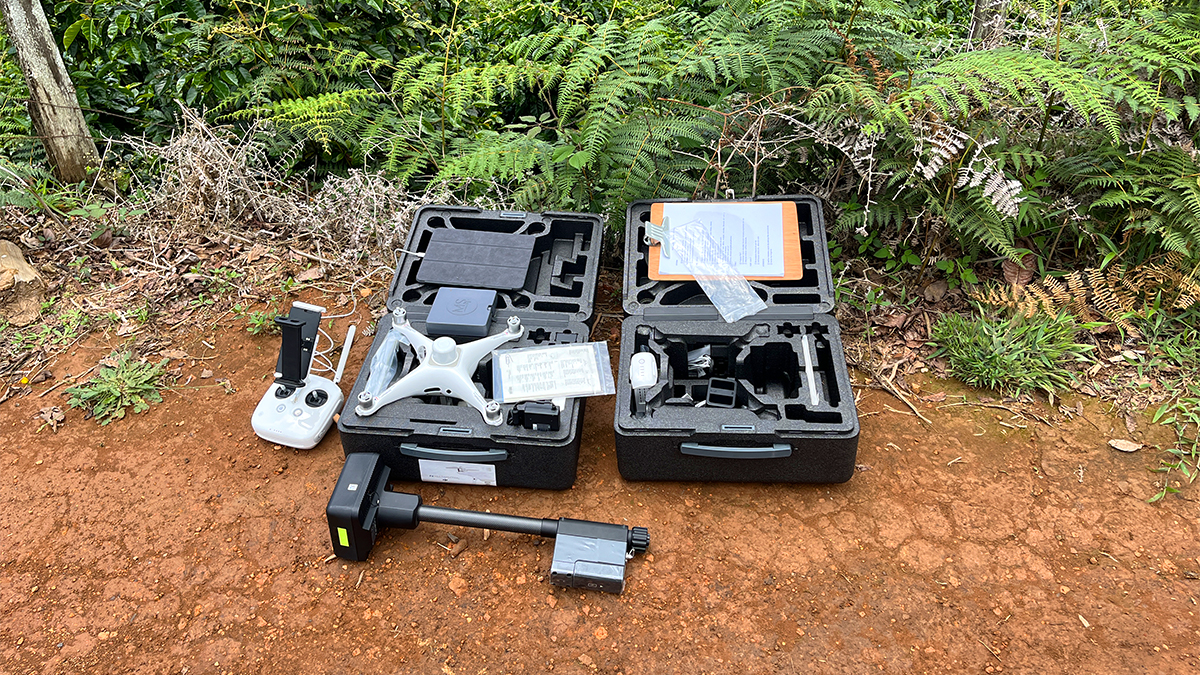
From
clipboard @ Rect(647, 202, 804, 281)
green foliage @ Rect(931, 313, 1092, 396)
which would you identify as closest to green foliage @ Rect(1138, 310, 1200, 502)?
green foliage @ Rect(931, 313, 1092, 396)

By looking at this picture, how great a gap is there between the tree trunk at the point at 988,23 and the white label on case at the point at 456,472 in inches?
113

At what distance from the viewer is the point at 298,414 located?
2.64m

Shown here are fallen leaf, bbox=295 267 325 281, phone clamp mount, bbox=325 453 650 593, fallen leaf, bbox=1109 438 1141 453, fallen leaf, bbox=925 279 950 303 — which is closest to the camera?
phone clamp mount, bbox=325 453 650 593

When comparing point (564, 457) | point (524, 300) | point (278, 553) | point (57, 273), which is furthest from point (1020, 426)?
point (57, 273)

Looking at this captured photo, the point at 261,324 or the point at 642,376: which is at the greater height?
the point at 642,376

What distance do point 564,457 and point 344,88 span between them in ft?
8.59

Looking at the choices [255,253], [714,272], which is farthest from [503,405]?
[255,253]

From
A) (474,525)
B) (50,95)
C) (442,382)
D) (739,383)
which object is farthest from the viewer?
(50,95)

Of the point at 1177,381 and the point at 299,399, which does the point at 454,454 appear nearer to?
the point at 299,399

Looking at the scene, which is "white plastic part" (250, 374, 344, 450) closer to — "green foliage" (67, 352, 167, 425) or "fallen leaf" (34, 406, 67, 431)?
"green foliage" (67, 352, 167, 425)

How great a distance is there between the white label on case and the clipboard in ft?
3.27

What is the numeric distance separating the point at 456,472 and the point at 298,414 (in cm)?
68

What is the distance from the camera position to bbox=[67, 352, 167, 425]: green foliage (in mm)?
2828

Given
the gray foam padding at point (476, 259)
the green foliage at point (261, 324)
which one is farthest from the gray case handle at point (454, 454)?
the green foliage at point (261, 324)
